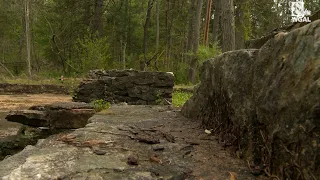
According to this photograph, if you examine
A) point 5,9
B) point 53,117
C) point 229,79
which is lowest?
point 53,117

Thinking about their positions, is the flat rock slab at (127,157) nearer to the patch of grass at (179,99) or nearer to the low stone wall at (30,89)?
the patch of grass at (179,99)

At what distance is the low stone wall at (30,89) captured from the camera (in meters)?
15.1

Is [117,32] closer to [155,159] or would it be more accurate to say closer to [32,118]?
[32,118]

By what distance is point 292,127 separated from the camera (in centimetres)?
205

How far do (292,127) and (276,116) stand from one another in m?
0.22

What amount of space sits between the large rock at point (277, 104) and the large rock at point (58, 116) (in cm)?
310

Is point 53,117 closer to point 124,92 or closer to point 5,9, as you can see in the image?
point 124,92

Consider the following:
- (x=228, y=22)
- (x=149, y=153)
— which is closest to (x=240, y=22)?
(x=228, y=22)

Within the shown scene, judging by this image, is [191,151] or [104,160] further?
[191,151]

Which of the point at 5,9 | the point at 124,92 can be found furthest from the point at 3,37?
the point at 124,92

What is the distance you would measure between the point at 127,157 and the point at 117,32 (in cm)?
2637

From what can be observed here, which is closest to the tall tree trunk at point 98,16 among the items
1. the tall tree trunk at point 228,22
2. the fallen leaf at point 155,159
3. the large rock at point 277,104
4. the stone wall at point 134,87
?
the tall tree trunk at point 228,22

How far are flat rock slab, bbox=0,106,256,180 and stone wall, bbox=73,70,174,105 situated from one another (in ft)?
12.0

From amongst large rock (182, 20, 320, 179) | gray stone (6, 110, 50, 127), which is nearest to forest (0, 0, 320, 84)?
gray stone (6, 110, 50, 127)
